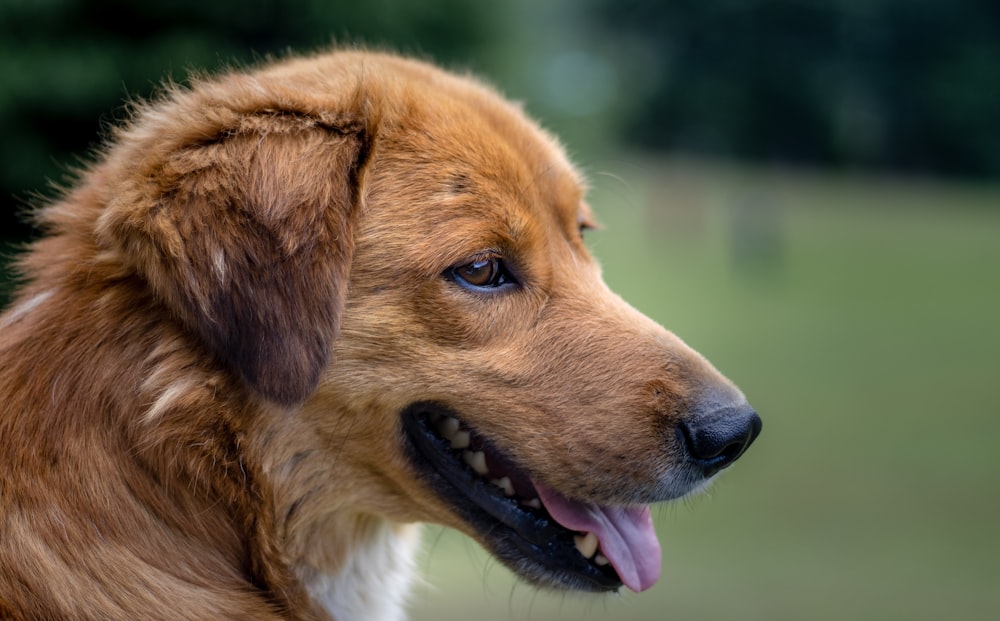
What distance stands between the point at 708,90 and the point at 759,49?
A: 7.69ft

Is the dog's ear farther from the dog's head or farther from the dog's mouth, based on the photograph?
the dog's mouth

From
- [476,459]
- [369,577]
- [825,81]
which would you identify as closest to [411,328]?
[476,459]

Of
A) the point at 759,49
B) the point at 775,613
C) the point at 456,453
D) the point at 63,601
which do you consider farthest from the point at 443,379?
the point at 759,49

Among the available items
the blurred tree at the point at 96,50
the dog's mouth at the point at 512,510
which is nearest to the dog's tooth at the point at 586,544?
the dog's mouth at the point at 512,510

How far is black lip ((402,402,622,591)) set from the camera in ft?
9.31

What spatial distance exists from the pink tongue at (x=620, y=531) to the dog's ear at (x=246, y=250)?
81 cm

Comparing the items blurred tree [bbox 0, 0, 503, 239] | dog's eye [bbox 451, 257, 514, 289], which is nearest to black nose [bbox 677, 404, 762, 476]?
dog's eye [bbox 451, 257, 514, 289]

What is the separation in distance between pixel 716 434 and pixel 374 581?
1112 mm

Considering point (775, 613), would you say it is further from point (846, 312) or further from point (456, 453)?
point (846, 312)

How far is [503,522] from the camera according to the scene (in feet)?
9.48

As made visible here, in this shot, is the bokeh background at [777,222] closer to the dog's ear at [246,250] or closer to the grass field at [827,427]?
the grass field at [827,427]

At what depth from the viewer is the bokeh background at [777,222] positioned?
649 centimetres

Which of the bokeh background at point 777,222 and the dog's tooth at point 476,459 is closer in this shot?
the dog's tooth at point 476,459

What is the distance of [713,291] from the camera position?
21188mm
